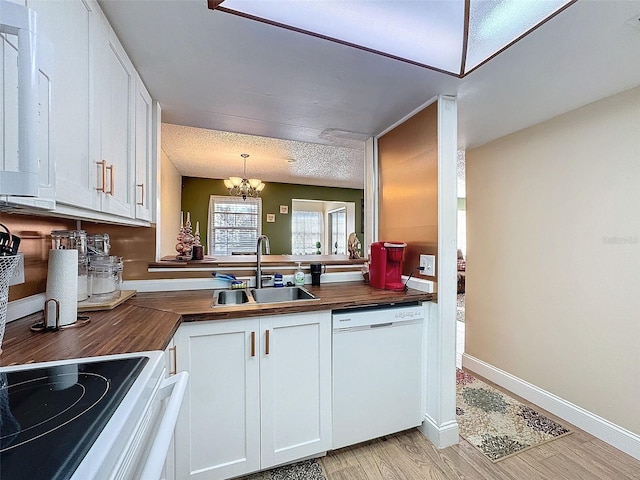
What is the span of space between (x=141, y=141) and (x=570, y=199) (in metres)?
2.77

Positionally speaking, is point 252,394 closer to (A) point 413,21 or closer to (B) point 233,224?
(A) point 413,21

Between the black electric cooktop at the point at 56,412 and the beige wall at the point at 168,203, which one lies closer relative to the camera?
the black electric cooktop at the point at 56,412

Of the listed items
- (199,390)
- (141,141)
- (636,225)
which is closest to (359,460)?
(199,390)

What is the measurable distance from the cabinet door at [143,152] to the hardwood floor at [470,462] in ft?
5.83

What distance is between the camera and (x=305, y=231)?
23.1 feet

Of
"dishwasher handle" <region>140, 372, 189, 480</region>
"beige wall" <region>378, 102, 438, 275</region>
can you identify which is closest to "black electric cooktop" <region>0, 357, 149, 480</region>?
"dishwasher handle" <region>140, 372, 189, 480</region>

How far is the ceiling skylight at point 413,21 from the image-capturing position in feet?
3.38

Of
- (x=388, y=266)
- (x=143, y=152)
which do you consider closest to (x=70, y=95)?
(x=143, y=152)

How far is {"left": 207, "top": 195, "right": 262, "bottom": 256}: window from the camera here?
18.5 ft

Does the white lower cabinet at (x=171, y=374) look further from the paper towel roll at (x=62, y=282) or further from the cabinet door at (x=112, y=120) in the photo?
the cabinet door at (x=112, y=120)

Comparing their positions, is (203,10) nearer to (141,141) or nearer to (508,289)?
(141,141)

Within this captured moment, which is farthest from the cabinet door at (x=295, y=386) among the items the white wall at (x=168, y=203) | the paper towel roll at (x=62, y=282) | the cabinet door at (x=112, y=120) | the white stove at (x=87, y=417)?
the white wall at (x=168, y=203)

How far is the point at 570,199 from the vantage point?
6.44ft

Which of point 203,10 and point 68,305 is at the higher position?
point 203,10
